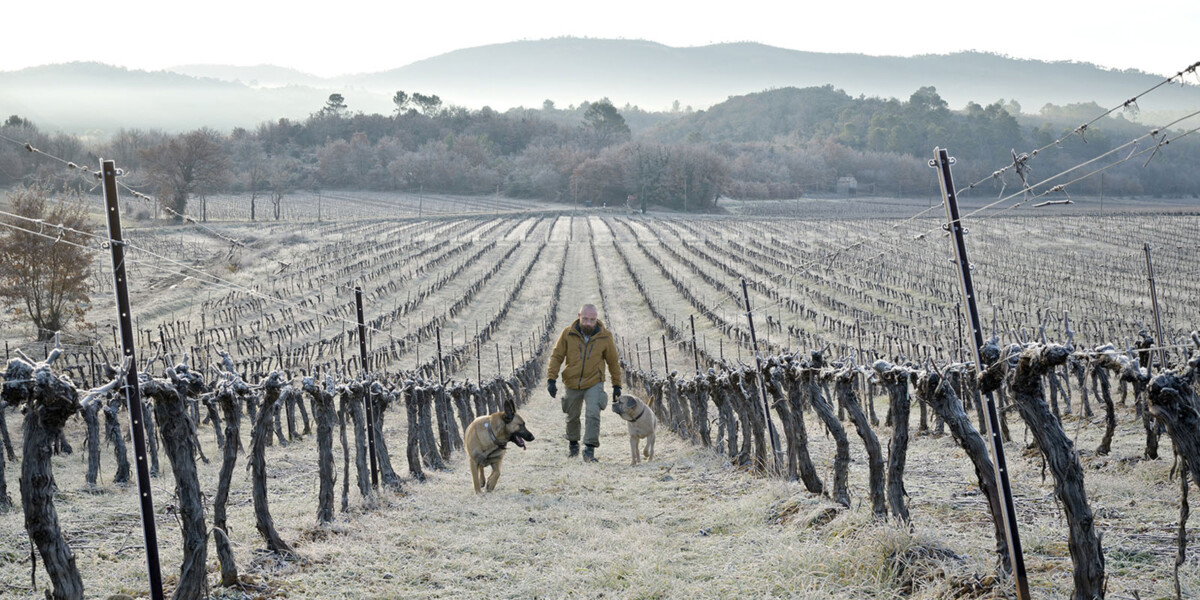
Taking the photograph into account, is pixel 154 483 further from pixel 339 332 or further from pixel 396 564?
pixel 339 332

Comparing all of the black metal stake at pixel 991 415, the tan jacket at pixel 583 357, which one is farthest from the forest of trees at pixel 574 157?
the black metal stake at pixel 991 415

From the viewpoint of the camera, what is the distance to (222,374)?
279 inches

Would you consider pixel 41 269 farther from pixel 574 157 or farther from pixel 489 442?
pixel 574 157

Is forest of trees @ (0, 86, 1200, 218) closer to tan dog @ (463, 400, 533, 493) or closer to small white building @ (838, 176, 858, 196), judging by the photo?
small white building @ (838, 176, 858, 196)

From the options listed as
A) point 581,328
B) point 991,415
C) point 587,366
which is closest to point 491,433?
point 587,366

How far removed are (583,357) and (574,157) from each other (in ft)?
367

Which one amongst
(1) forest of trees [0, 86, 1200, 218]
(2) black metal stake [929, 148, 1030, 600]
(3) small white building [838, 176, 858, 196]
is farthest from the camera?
(3) small white building [838, 176, 858, 196]

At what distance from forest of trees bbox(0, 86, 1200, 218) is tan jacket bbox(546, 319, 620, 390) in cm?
6169

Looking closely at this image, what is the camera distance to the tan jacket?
12.1 meters

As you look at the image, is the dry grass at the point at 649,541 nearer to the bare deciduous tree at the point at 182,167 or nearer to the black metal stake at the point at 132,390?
the black metal stake at the point at 132,390

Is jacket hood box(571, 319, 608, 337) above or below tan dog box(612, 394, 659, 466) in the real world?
above

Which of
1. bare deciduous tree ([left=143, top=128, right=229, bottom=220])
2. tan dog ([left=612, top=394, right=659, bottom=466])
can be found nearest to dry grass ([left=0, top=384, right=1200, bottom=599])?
tan dog ([left=612, top=394, right=659, bottom=466])

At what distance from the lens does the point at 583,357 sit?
12.2 meters

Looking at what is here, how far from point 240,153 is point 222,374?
139354 mm
